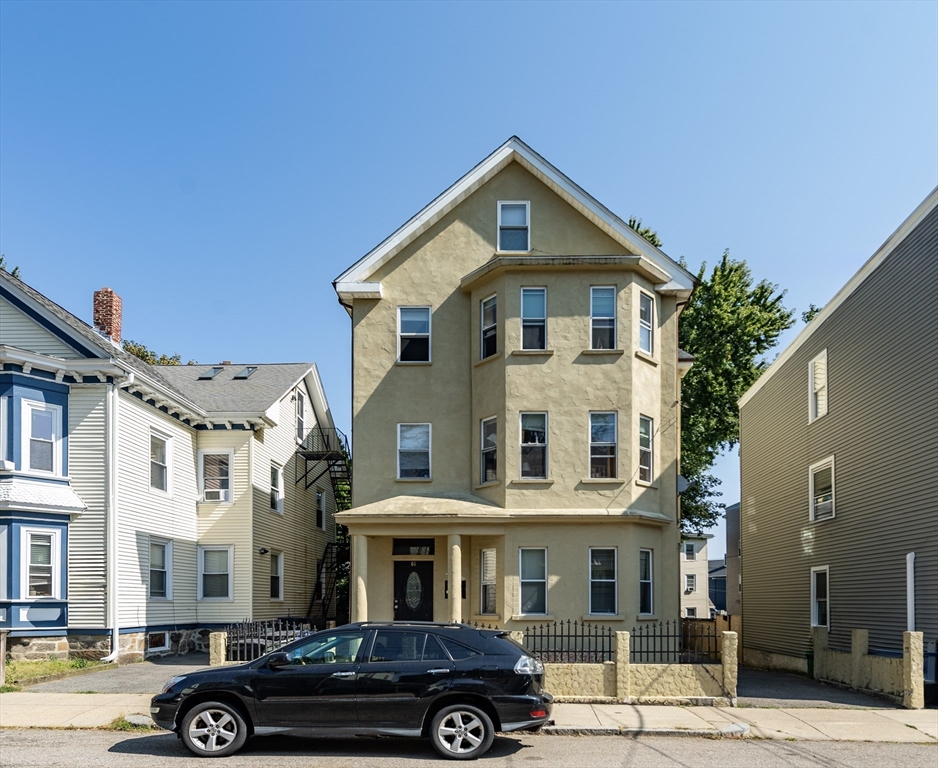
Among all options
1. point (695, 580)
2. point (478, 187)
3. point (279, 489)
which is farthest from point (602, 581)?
point (695, 580)

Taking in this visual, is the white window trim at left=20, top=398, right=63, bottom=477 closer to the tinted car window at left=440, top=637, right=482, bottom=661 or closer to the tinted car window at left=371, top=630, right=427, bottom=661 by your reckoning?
the tinted car window at left=371, top=630, right=427, bottom=661

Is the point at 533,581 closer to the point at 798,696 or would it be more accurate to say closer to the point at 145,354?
the point at 798,696

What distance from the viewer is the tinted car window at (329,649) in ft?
40.4

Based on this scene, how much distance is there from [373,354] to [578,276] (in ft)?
17.2

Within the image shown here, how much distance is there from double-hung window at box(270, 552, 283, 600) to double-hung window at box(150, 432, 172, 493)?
5.42 metres

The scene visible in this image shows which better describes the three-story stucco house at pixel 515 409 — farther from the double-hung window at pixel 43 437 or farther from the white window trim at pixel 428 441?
the double-hung window at pixel 43 437

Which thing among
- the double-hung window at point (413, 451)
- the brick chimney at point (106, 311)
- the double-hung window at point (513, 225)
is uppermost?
the double-hung window at point (513, 225)

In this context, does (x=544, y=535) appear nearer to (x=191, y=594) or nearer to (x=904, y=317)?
(x=904, y=317)

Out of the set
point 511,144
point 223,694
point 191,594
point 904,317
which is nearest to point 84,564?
point 191,594

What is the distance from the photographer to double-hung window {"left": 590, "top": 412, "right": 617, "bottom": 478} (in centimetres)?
2275

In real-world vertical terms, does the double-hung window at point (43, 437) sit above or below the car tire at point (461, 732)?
above

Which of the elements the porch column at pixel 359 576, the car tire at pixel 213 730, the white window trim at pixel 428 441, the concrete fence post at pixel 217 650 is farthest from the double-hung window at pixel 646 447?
the car tire at pixel 213 730

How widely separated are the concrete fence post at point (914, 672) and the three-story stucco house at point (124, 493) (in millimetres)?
16284

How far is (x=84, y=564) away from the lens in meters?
22.9
